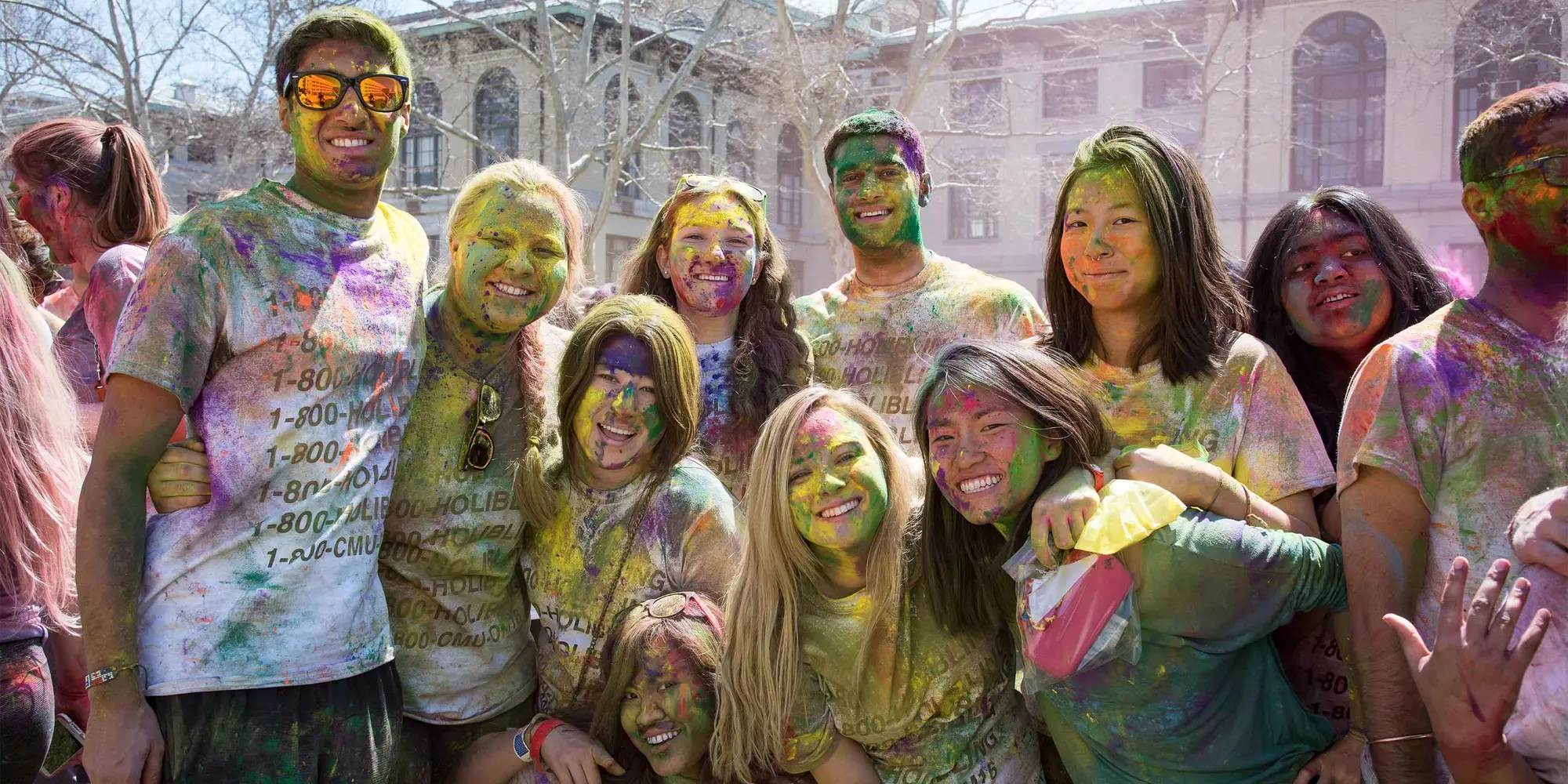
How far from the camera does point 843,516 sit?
276 cm

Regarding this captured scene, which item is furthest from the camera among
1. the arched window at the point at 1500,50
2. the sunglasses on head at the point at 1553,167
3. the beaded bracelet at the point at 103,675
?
the arched window at the point at 1500,50

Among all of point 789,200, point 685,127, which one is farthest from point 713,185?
point 789,200

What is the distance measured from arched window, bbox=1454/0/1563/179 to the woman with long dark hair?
43.6 ft

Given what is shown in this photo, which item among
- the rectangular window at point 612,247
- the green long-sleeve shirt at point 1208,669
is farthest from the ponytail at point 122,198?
the rectangular window at point 612,247

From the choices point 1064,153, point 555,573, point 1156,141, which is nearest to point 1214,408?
point 1156,141

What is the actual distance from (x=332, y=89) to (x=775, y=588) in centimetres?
162

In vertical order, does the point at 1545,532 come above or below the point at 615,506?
above

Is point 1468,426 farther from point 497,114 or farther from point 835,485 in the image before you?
point 497,114

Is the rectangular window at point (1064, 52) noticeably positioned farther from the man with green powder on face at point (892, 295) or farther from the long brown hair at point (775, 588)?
the long brown hair at point (775, 588)

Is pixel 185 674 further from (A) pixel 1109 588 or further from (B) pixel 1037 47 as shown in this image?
(B) pixel 1037 47

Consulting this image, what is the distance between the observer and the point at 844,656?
2.76 m

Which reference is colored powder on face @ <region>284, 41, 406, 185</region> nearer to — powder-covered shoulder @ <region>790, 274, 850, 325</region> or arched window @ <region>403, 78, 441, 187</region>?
powder-covered shoulder @ <region>790, 274, 850, 325</region>

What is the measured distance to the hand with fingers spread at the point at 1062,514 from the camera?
7.77ft

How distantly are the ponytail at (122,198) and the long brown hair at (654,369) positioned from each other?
224 centimetres
